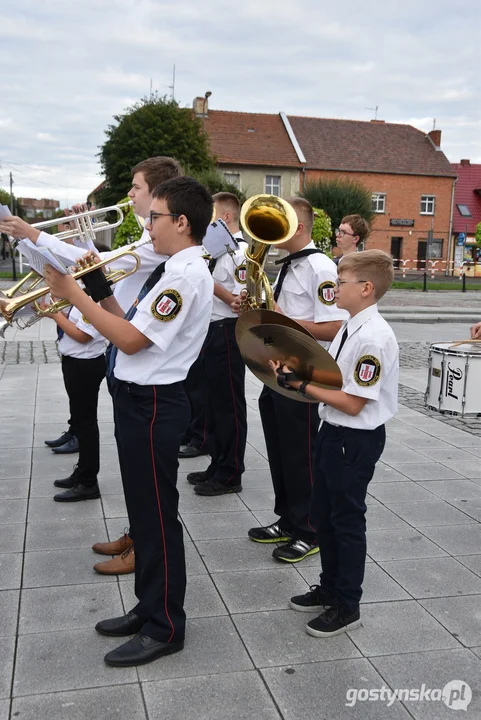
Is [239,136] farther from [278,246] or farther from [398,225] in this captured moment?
[278,246]

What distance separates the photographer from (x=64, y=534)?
4.16m

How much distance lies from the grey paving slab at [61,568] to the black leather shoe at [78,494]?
767 mm

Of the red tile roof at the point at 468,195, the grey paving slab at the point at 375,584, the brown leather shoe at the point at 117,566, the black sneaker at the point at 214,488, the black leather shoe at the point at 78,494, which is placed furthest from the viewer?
the red tile roof at the point at 468,195

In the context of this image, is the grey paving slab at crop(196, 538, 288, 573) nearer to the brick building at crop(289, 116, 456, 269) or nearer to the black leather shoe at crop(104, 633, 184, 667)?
the black leather shoe at crop(104, 633, 184, 667)

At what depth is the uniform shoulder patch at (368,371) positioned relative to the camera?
2.96 m

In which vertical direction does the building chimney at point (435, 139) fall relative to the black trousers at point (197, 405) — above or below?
above

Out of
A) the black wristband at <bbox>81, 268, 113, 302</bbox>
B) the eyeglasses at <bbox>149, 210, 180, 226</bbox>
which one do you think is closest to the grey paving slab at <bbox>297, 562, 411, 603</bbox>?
the black wristband at <bbox>81, 268, 113, 302</bbox>

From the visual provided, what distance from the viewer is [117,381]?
9.62 feet

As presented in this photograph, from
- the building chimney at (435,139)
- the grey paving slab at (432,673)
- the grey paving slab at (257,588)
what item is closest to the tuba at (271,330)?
the grey paving slab at (257,588)

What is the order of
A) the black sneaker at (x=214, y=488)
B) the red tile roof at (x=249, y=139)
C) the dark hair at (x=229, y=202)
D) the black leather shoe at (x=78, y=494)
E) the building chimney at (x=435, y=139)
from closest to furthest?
the black leather shoe at (x=78, y=494) < the black sneaker at (x=214, y=488) < the dark hair at (x=229, y=202) < the red tile roof at (x=249, y=139) < the building chimney at (x=435, y=139)

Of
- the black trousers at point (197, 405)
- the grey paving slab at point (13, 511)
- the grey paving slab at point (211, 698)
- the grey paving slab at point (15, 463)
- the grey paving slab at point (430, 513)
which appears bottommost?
Answer: the grey paving slab at point (13, 511)

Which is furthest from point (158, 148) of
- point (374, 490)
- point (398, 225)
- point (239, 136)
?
point (374, 490)

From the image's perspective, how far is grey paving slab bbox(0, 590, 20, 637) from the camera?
122 inches

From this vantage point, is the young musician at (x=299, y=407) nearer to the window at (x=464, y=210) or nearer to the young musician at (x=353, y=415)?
the young musician at (x=353, y=415)
